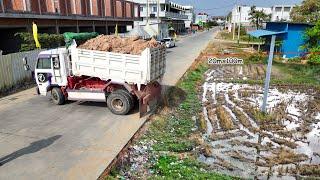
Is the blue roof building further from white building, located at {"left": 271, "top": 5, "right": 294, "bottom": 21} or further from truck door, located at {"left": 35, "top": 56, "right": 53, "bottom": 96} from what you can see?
white building, located at {"left": 271, "top": 5, "right": 294, "bottom": 21}

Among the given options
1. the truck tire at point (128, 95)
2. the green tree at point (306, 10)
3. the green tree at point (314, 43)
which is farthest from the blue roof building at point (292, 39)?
the truck tire at point (128, 95)

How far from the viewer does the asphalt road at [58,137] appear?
23.7ft

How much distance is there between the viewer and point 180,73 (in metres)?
20.0

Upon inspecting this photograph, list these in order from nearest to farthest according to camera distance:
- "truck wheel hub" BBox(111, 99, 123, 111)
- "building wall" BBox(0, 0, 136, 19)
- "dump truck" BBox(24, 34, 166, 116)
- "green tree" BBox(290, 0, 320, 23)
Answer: "dump truck" BBox(24, 34, 166, 116) < "truck wheel hub" BBox(111, 99, 123, 111) < "building wall" BBox(0, 0, 136, 19) < "green tree" BBox(290, 0, 320, 23)

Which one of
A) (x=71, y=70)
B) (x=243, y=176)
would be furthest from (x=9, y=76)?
(x=243, y=176)

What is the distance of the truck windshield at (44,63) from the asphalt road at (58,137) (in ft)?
5.54

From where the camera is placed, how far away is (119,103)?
442 inches

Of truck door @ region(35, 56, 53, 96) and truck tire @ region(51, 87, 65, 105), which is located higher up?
truck door @ region(35, 56, 53, 96)

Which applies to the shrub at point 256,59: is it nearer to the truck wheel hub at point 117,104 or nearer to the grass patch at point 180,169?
the truck wheel hub at point 117,104

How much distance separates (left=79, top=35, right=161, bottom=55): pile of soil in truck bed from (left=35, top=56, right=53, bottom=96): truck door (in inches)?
67.7

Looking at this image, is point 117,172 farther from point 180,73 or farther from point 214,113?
point 180,73

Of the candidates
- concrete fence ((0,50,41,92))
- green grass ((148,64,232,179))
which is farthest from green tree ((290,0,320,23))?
concrete fence ((0,50,41,92))

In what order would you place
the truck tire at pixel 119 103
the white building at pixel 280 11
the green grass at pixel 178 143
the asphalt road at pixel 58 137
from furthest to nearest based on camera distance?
1. the white building at pixel 280 11
2. the truck tire at pixel 119 103
3. the asphalt road at pixel 58 137
4. the green grass at pixel 178 143

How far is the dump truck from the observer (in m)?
10.6
